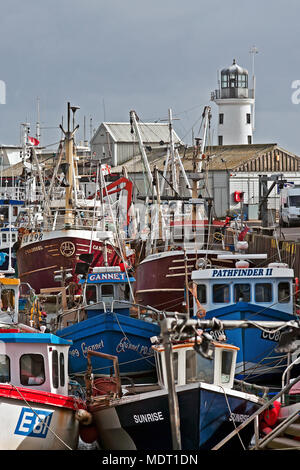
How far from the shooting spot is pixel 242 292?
22.8m

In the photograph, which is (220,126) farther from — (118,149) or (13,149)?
(13,149)

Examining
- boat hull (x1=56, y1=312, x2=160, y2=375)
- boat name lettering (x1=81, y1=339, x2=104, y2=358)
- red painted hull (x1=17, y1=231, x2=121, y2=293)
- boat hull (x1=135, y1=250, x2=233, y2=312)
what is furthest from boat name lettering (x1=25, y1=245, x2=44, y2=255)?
boat name lettering (x1=81, y1=339, x2=104, y2=358)

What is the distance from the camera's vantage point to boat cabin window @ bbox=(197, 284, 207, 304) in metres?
23.0

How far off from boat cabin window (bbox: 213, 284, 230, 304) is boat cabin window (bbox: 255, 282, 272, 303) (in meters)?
0.69

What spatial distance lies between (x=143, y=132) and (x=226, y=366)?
2209 inches

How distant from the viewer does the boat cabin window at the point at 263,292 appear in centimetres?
2278

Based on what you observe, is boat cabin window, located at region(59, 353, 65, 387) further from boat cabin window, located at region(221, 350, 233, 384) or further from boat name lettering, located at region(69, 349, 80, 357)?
boat name lettering, located at region(69, 349, 80, 357)

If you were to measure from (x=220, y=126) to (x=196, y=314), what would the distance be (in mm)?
53770

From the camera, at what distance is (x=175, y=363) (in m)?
17.2

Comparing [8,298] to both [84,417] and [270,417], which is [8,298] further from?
[270,417]

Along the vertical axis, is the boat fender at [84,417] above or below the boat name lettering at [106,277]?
below

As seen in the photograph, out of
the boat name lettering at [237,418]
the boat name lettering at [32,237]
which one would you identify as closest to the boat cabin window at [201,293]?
the boat name lettering at [237,418]

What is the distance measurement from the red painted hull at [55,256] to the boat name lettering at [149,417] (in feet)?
60.4

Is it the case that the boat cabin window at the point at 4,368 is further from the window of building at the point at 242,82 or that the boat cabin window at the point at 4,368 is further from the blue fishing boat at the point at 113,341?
the window of building at the point at 242,82
